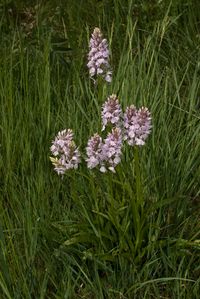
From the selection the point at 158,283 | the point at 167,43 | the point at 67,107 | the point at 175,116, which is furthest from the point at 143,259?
the point at 167,43

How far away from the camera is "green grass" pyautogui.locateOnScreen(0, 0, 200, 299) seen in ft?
6.61

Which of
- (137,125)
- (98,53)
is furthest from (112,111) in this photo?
(98,53)

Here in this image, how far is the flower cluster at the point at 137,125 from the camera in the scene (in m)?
1.82

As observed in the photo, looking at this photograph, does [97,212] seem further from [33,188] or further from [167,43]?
[167,43]

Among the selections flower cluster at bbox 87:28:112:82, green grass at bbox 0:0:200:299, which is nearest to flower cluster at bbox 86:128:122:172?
green grass at bbox 0:0:200:299

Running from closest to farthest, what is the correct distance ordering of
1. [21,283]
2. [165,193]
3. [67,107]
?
[21,283] < [165,193] < [67,107]

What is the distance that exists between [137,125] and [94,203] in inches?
17.4

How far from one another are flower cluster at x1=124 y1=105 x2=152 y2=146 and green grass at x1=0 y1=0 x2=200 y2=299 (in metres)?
0.22

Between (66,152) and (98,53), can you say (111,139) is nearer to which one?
(66,152)

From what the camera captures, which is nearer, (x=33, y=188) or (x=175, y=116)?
(x=33, y=188)

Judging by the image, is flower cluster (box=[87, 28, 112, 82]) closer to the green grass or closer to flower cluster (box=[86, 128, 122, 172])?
the green grass

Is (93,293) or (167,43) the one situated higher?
(167,43)

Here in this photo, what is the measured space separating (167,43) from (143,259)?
147cm

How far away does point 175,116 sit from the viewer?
8.65 ft
